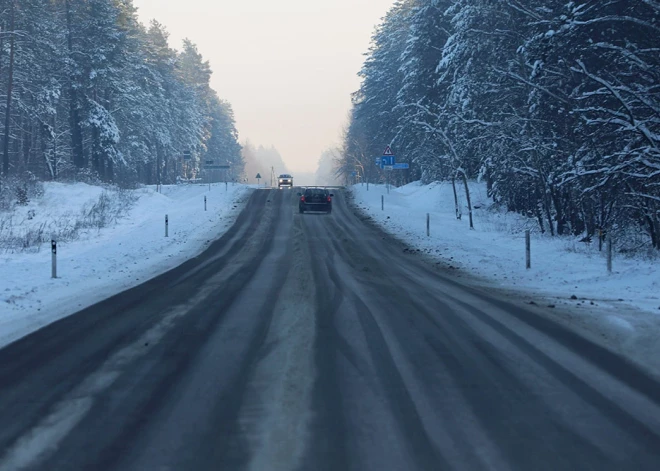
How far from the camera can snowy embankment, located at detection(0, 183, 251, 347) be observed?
39.5 ft

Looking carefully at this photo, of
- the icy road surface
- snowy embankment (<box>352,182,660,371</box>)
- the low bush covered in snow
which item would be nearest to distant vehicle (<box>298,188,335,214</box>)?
snowy embankment (<box>352,182,660,371</box>)

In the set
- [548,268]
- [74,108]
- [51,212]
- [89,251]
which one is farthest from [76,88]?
[548,268]

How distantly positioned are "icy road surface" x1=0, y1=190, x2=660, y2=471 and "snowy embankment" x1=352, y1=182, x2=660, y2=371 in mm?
1195

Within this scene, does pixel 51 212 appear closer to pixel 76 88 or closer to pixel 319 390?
pixel 76 88

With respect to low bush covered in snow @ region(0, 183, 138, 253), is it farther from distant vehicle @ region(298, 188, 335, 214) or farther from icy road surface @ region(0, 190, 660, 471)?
icy road surface @ region(0, 190, 660, 471)

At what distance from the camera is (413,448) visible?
5.11 meters

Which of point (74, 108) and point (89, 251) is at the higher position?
point (74, 108)

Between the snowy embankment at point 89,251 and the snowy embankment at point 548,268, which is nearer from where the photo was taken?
the snowy embankment at point 548,268

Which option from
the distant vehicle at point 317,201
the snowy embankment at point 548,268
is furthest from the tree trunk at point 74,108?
the snowy embankment at point 548,268

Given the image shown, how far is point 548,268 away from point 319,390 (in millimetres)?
11981

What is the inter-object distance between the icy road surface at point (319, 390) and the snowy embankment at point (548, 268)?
119 cm

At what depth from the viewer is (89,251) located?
840 inches

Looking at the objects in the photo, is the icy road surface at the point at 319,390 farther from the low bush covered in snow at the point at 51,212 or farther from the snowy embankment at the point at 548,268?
the low bush covered in snow at the point at 51,212

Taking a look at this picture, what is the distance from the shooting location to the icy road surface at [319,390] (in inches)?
198
